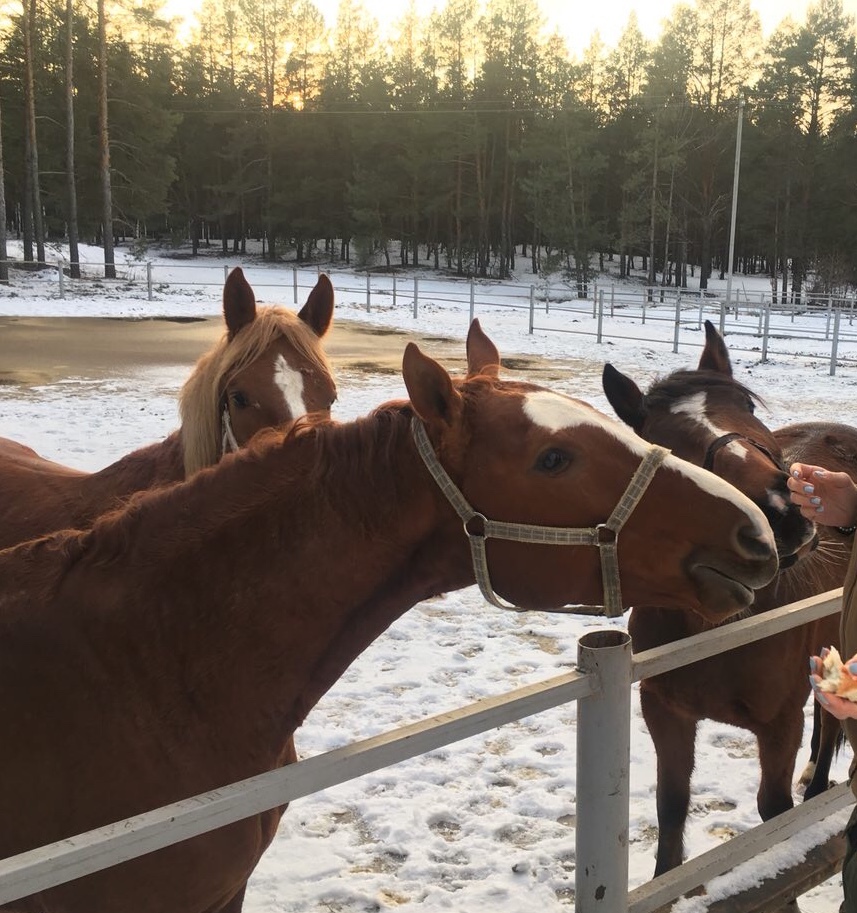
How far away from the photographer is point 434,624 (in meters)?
5.18

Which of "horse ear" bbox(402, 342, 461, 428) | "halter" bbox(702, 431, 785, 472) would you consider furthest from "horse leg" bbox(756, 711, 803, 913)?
"horse ear" bbox(402, 342, 461, 428)

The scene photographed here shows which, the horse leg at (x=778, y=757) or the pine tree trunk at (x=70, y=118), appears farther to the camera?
the pine tree trunk at (x=70, y=118)

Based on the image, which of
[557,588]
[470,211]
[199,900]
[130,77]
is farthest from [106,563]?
[470,211]

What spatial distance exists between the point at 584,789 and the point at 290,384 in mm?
2001

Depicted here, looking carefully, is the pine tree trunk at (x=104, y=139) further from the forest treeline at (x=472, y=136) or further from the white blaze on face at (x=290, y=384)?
the white blaze on face at (x=290, y=384)

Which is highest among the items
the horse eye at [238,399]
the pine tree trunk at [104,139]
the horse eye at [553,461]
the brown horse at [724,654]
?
the pine tree trunk at [104,139]

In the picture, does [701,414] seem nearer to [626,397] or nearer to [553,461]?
[626,397]

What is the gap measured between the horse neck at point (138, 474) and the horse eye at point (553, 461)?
1897 millimetres

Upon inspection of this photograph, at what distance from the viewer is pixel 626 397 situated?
9.93 feet

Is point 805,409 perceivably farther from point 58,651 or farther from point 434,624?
point 58,651

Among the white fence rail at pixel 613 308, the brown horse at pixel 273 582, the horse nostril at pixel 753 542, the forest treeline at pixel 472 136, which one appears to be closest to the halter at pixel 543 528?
the brown horse at pixel 273 582

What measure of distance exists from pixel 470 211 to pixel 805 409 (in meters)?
39.0

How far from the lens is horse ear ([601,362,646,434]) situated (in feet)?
9.83

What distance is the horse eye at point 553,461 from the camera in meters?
1.60
